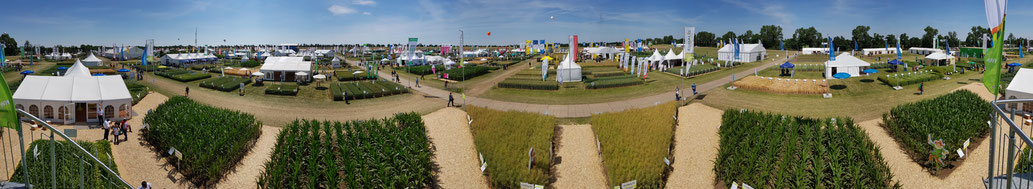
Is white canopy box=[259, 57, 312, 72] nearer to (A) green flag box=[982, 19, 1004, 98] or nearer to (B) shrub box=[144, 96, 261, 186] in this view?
(B) shrub box=[144, 96, 261, 186]

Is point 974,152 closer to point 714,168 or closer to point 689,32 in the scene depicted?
point 714,168

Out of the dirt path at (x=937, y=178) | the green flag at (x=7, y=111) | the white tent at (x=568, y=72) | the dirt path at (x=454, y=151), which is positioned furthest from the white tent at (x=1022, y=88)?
the green flag at (x=7, y=111)

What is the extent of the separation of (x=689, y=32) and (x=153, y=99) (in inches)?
1753

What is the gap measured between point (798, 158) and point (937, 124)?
836cm

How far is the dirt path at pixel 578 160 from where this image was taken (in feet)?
54.4

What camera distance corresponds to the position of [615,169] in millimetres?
16406

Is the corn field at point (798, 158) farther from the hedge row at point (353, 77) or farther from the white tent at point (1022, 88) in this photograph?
the hedge row at point (353, 77)

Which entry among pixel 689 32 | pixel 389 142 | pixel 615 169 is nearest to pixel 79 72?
pixel 389 142

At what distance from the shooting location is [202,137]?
1902 cm

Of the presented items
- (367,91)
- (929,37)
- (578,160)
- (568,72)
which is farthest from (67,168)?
(929,37)

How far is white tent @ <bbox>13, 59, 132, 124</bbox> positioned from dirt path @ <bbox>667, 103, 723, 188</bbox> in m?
27.8

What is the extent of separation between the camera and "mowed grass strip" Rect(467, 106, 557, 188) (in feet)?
52.5

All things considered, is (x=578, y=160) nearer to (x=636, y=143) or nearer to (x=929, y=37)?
(x=636, y=143)

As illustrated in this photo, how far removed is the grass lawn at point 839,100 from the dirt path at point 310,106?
19.7m
